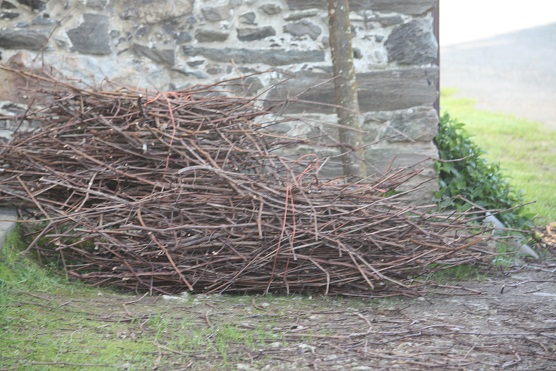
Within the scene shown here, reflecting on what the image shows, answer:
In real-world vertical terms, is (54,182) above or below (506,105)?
above

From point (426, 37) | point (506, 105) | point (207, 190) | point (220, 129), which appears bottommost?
point (506, 105)

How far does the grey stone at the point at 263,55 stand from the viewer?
500 cm

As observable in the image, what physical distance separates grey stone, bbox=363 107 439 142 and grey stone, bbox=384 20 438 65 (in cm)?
36

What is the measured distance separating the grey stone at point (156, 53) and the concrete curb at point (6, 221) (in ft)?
4.79

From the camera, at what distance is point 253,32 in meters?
5.00

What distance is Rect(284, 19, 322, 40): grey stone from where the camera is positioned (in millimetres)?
4991

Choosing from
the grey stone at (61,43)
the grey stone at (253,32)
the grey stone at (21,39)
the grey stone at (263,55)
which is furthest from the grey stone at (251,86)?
the grey stone at (21,39)

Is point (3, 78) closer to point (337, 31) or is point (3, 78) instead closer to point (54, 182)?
point (54, 182)

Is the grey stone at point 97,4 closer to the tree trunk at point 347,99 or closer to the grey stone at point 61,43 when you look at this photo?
the grey stone at point 61,43

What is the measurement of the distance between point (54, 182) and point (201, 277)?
101 cm

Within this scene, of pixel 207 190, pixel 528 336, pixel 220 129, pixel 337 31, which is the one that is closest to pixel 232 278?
pixel 207 190

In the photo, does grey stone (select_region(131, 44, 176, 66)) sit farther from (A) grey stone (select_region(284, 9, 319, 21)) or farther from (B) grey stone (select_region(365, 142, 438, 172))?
(B) grey stone (select_region(365, 142, 438, 172))

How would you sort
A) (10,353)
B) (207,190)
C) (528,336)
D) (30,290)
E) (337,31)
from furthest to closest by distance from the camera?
(337,31) → (207,190) → (30,290) → (528,336) → (10,353)

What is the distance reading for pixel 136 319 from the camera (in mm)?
3199
